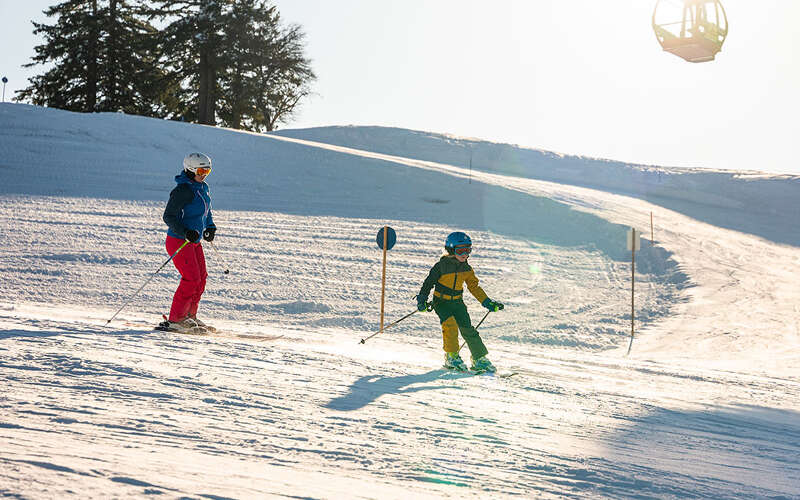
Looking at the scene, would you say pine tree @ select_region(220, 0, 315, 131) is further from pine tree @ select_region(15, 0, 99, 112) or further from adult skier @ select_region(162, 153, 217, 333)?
adult skier @ select_region(162, 153, 217, 333)

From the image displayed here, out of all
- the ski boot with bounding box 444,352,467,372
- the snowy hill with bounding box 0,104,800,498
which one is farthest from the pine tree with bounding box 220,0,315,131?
the ski boot with bounding box 444,352,467,372

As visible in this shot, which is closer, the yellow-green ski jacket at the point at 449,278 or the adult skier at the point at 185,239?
the yellow-green ski jacket at the point at 449,278

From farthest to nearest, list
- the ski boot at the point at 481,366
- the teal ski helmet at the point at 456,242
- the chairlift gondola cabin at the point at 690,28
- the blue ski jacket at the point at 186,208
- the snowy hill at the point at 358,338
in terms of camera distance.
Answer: the chairlift gondola cabin at the point at 690,28 < the blue ski jacket at the point at 186,208 < the teal ski helmet at the point at 456,242 < the ski boot at the point at 481,366 < the snowy hill at the point at 358,338

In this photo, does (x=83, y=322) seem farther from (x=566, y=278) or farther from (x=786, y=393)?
(x=566, y=278)

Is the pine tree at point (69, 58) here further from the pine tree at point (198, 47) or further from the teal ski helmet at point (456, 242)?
the teal ski helmet at point (456, 242)

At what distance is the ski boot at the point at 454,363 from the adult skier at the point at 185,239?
2.61 m

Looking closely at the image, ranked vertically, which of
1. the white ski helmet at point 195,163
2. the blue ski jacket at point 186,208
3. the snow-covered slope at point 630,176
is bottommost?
the blue ski jacket at point 186,208

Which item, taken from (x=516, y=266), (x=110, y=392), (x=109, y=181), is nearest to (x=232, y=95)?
(x=109, y=181)

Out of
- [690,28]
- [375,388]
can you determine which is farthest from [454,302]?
[690,28]

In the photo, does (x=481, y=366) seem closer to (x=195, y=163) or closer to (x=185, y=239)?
(x=185, y=239)

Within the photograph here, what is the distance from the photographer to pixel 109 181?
22.4 m

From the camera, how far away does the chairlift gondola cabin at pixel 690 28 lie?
15.6 meters

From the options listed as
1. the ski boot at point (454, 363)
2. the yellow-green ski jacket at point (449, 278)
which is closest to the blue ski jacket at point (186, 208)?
the yellow-green ski jacket at point (449, 278)

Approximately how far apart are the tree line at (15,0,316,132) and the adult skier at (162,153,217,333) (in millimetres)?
39611
